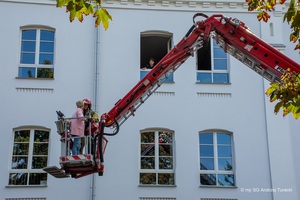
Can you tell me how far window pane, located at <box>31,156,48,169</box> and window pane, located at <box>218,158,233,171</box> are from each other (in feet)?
17.7

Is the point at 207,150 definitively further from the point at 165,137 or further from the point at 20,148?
the point at 20,148

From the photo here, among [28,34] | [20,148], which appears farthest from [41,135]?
[28,34]

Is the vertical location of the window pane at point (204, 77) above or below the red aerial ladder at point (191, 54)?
above

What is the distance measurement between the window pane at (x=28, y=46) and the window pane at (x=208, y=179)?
6757mm

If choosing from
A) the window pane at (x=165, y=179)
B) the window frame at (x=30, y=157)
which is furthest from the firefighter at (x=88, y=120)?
the window pane at (x=165, y=179)

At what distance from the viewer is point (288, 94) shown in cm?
619

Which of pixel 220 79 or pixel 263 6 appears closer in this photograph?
pixel 263 6

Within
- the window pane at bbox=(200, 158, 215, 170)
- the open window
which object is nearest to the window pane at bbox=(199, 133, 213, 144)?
the window pane at bbox=(200, 158, 215, 170)

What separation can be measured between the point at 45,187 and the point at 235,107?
255 inches

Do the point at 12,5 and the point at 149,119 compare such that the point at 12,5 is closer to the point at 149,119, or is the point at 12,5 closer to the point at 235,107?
the point at 149,119

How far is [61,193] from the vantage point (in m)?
15.6

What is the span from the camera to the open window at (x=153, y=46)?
690 inches

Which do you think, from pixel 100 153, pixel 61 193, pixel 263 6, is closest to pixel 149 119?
pixel 61 193

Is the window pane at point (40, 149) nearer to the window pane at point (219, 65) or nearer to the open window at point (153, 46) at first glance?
the open window at point (153, 46)
